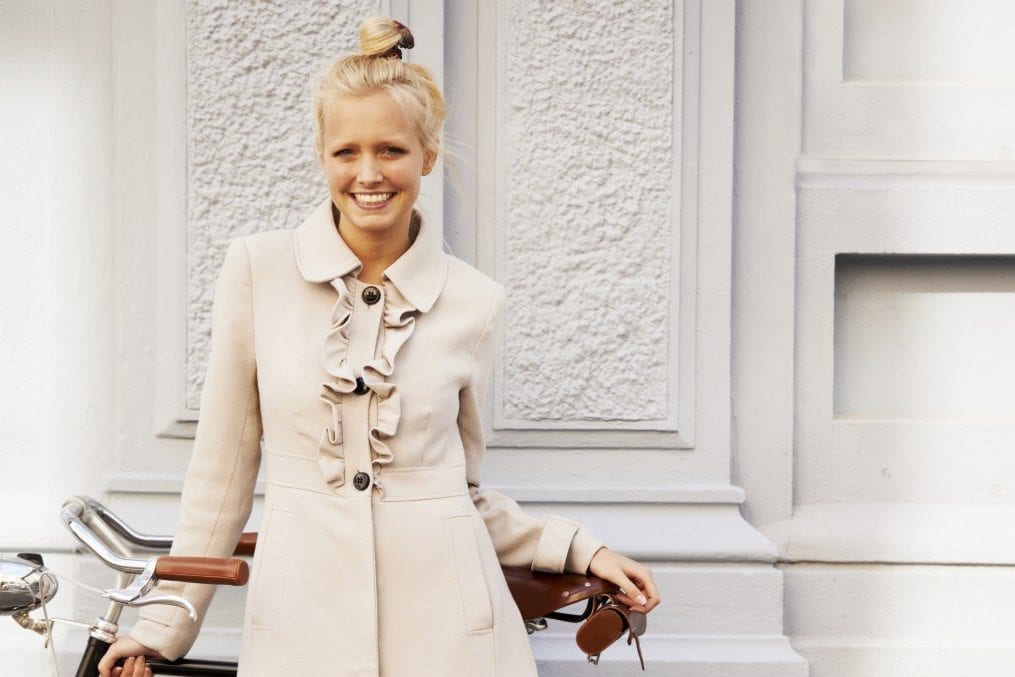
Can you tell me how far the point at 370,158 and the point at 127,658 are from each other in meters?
0.88

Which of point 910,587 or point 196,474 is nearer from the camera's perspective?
point 196,474

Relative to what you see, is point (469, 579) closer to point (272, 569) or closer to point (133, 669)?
point (272, 569)

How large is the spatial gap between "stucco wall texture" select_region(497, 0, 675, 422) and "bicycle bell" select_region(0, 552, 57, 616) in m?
1.44

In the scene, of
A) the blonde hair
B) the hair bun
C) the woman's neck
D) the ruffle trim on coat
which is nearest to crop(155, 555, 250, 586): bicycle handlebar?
the ruffle trim on coat

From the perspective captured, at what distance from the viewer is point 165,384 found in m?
2.93

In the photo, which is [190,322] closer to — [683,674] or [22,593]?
[22,593]

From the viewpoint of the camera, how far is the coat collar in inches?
77.1

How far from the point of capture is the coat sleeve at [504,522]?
208 cm

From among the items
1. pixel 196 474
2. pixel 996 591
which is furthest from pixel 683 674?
pixel 196 474

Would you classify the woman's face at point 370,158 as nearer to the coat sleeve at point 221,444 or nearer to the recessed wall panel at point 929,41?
the coat sleeve at point 221,444

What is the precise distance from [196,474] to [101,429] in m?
1.20

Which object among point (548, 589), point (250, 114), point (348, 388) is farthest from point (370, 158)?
point (250, 114)

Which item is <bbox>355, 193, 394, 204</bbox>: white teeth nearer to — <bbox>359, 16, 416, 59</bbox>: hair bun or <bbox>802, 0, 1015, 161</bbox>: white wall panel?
<bbox>359, 16, 416, 59</bbox>: hair bun

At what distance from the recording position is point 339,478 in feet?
6.26
